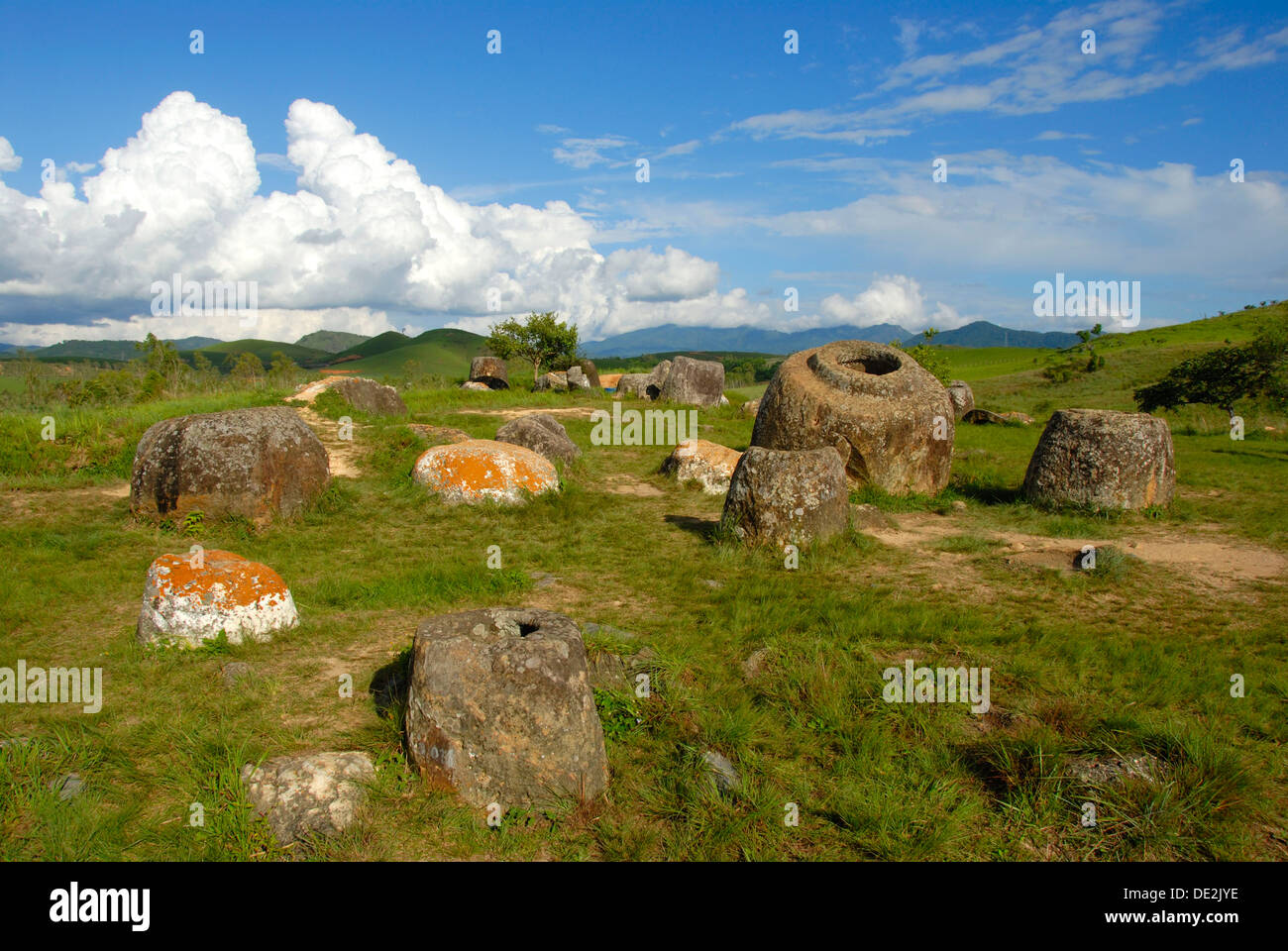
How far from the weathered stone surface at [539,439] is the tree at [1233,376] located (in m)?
15.9

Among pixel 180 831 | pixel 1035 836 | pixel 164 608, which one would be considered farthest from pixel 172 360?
pixel 1035 836

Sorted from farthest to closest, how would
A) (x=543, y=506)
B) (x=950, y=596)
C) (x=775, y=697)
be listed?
(x=543, y=506) < (x=950, y=596) < (x=775, y=697)

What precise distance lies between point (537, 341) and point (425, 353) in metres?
91.2

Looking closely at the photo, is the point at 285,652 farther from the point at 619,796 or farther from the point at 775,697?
the point at 775,697

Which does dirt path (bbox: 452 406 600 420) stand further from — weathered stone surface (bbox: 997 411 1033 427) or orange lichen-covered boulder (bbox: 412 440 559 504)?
weathered stone surface (bbox: 997 411 1033 427)

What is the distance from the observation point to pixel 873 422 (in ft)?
38.4

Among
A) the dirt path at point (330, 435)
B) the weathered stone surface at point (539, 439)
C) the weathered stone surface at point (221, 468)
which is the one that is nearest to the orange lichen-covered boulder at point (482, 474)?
the weathered stone surface at point (539, 439)

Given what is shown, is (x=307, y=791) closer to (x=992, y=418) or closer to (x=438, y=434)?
(x=438, y=434)

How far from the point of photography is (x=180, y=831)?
371 centimetres

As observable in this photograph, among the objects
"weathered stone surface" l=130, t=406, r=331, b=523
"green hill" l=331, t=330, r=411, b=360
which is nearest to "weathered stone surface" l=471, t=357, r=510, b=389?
"weathered stone surface" l=130, t=406, r=331, b=523

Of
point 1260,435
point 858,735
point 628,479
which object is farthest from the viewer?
point 1260,435

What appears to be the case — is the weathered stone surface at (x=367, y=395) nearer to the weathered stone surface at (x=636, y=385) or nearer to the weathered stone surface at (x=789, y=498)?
the weathered stone surface at (x=636, y=385)

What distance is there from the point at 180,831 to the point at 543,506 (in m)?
7.49

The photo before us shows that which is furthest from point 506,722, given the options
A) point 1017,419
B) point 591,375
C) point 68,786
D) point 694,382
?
point 591,375
